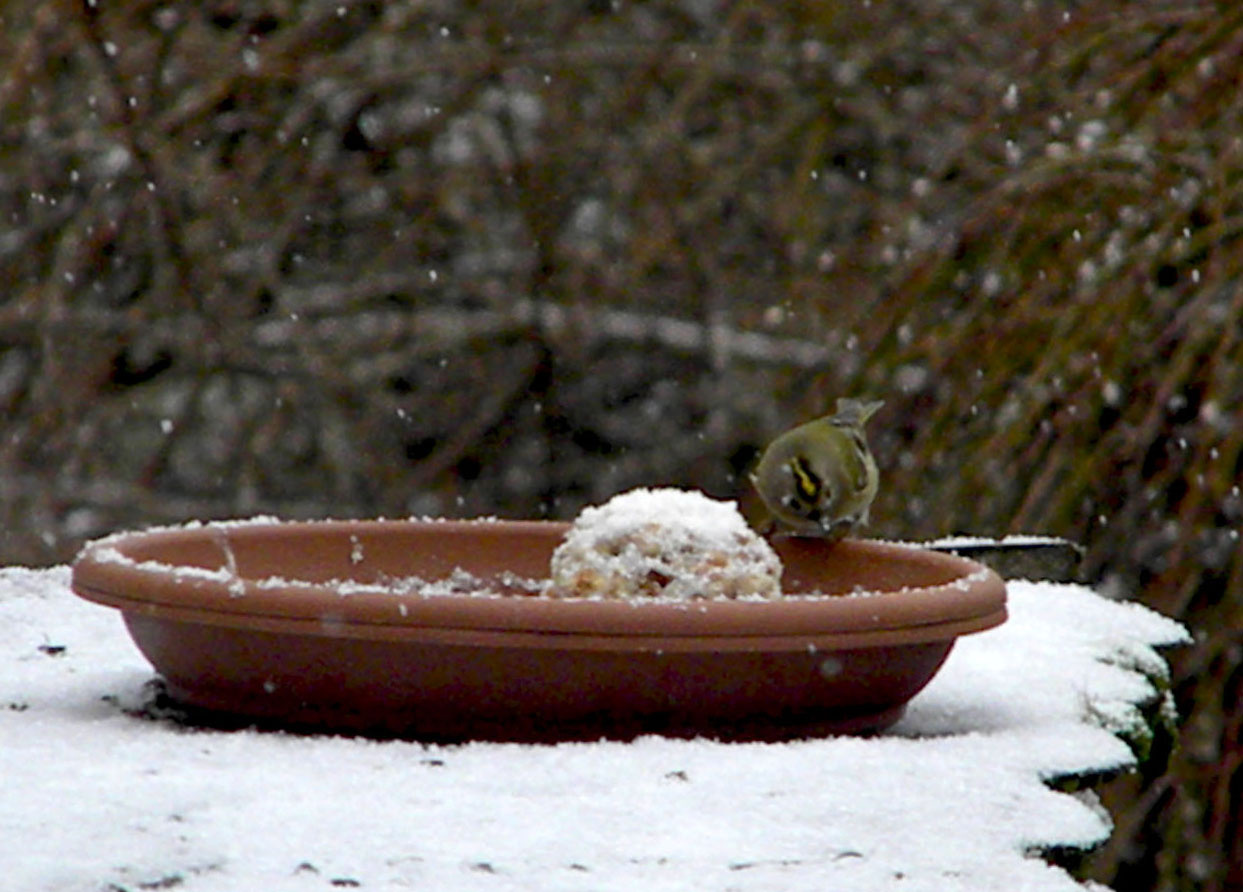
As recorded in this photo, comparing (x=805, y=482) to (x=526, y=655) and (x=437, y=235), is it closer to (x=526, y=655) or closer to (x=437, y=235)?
(x=526, y=655)

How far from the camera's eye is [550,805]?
4.96 feet

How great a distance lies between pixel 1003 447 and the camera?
3.10 m

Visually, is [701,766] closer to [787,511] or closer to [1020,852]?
[1020,852]

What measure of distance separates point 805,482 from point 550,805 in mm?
1152

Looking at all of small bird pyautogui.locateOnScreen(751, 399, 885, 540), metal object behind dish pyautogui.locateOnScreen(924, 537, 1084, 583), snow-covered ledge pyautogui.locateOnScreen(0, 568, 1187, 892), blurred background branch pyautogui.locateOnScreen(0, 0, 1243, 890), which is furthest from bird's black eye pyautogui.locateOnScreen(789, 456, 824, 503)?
blurred background branch pyautogui.locateOnScreen(0, 0, 1243, 890)

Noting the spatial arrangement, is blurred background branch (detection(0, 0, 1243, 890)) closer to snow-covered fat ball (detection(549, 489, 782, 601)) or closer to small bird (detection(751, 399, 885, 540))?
small bird (detection(751, 399, 885, 540))

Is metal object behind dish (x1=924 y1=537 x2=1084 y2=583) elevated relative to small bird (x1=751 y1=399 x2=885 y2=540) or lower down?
lower down

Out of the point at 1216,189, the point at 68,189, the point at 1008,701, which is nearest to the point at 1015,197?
the point at 1216,189

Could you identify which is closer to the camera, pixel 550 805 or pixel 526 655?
pixel 550 805

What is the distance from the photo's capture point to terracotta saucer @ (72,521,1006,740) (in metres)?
1.69

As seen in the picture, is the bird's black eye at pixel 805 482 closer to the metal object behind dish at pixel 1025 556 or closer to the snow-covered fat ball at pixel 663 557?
the metal object behind dish at pixel 1025 556

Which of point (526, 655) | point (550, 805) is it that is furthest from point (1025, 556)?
point (550, 805)

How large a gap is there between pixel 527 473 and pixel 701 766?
370cm

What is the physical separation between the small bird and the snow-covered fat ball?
0.63 m
